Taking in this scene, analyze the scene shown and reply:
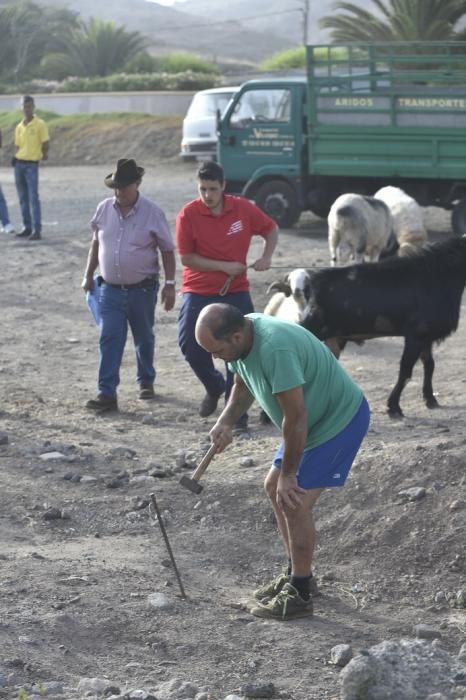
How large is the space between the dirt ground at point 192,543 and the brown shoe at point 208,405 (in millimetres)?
118

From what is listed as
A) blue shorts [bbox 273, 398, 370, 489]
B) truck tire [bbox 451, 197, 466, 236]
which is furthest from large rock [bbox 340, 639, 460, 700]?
truck tire [bbox 451, 197, 466, 236]

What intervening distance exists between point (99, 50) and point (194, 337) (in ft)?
143

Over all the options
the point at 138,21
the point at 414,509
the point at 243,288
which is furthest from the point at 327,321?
the point at 138,21

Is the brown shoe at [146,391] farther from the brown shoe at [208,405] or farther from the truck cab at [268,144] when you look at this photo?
the truck cab at [268,144]

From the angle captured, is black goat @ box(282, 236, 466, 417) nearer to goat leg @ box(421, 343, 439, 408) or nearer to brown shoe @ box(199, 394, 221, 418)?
goat leg @ box(421, 343, 439, 408)

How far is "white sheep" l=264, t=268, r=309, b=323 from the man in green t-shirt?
367 cm

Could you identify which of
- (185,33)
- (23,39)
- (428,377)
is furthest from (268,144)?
(185,33)

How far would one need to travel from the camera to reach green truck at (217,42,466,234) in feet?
58.1

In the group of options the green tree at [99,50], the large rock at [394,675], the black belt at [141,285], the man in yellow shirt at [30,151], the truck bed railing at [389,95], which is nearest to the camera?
the large rock at [394,675]

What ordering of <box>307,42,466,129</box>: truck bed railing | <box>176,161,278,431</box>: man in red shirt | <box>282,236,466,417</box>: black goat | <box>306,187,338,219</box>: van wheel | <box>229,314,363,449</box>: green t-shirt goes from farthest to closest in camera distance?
<box>306,187,338,219</box>: van wheel → <box>307,42,466,129</box>: truck bed railing → <box>282,236,466,417</box>: black goat → <box>176,161,278,431</box>: man in red shirt → <box>229,314,363,449</box>: green t-shirt

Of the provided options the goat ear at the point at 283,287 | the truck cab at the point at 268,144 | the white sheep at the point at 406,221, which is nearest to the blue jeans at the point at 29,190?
the truck cab at the point at 268,144

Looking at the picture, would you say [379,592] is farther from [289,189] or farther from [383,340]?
[289,189]

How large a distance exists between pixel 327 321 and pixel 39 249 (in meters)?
9.56

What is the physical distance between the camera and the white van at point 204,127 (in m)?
26.4
